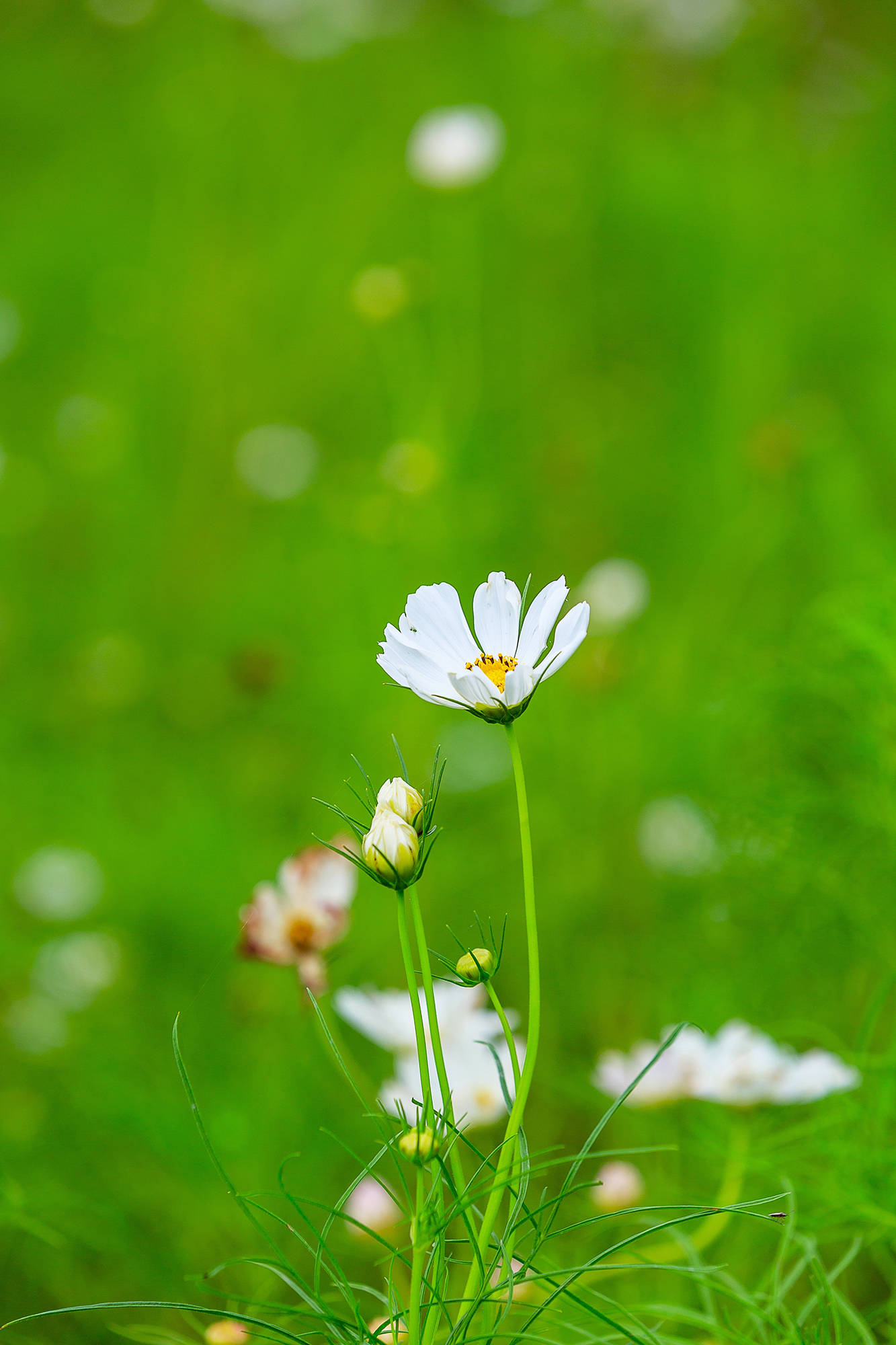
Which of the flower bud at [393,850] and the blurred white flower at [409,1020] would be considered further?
the blurred white flower at [409,1020]

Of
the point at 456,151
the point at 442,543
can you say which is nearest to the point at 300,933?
the point at 442,543

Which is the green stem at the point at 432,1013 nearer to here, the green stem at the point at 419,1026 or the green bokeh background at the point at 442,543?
the green stem at the point at 419,1026

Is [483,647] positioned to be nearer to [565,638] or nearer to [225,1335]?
[565,638]

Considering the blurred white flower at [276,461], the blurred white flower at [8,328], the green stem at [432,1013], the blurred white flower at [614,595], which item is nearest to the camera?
the green stem at [432,1013]

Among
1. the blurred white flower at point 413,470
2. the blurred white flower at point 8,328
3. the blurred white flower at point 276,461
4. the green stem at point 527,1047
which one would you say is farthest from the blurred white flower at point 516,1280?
the blurred white flower at point 8,328

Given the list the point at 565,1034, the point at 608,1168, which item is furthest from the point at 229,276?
the point at 608,1168

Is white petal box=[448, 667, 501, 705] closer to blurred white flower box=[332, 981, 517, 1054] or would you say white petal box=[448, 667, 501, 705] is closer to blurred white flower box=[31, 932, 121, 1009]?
blurred white flower box=[332, 981, 517, 1054]

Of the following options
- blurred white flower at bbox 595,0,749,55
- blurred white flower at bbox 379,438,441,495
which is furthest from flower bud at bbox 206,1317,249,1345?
blurred white flower at bbox 595,0,749,55
